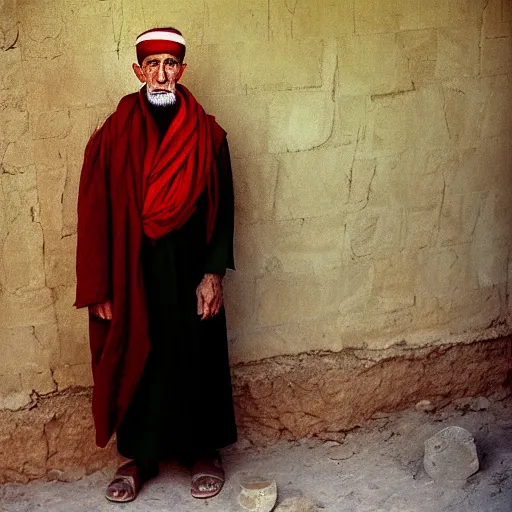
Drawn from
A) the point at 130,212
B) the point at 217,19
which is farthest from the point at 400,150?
the point at 130,212

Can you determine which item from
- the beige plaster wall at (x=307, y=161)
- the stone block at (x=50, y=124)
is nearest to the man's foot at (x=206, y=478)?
the beige plaster wall at (x=307, y=161)

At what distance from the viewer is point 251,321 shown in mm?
4559

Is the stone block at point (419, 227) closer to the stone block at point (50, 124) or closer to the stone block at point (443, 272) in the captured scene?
the stone block at point (443, 272)

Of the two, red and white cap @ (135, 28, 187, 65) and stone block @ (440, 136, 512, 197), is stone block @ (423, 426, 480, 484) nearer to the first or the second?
stone block @ (440, 136, 512, 197)

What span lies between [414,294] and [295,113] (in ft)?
3.59

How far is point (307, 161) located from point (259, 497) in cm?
150

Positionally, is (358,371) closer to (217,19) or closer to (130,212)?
(130,212)

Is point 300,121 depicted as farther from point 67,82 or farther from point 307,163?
→ point 67,82

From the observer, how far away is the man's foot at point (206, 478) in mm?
4246

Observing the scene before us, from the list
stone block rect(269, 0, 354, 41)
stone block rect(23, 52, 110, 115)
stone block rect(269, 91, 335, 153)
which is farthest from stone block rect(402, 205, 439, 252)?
stone block rect(23, 52, 110, 115)

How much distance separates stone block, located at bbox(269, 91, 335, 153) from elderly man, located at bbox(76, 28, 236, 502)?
436 millimetres

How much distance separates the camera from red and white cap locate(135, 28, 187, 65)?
3766mm

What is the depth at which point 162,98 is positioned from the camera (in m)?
3.86

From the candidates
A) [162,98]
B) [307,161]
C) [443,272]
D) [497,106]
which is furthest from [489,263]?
[162,98]
